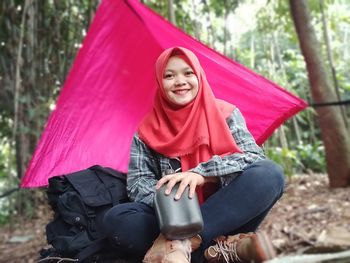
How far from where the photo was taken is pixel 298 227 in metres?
2.79

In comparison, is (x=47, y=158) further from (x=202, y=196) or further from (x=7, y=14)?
(x=7, y=14)

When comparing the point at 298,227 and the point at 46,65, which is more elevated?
the point at 46,65

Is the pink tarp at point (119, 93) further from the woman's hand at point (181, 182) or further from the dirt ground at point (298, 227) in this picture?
the dirt ground at point (298, 227)

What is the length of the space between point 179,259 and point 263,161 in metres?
0.38

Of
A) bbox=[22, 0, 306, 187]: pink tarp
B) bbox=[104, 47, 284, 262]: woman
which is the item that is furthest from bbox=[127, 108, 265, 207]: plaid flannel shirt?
bbox=[22, 0, 306, 187]: pink tarp

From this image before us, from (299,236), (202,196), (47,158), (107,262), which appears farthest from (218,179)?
(299,236)

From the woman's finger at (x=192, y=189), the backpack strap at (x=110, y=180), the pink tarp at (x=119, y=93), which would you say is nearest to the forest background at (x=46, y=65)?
the pink tarp at (x=119, y=93)

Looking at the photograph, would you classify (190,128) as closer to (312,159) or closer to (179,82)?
(179,82)

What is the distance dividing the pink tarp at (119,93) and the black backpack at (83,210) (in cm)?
34

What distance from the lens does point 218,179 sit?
4.25 feet

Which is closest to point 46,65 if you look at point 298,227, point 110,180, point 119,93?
point 119,93

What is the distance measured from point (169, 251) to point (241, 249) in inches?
7.1

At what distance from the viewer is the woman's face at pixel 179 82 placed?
1.42 meters

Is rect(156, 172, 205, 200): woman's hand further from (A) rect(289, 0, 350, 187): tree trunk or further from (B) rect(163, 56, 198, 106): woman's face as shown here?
(A) rect(289, 0, 350, 187): tree trunk
